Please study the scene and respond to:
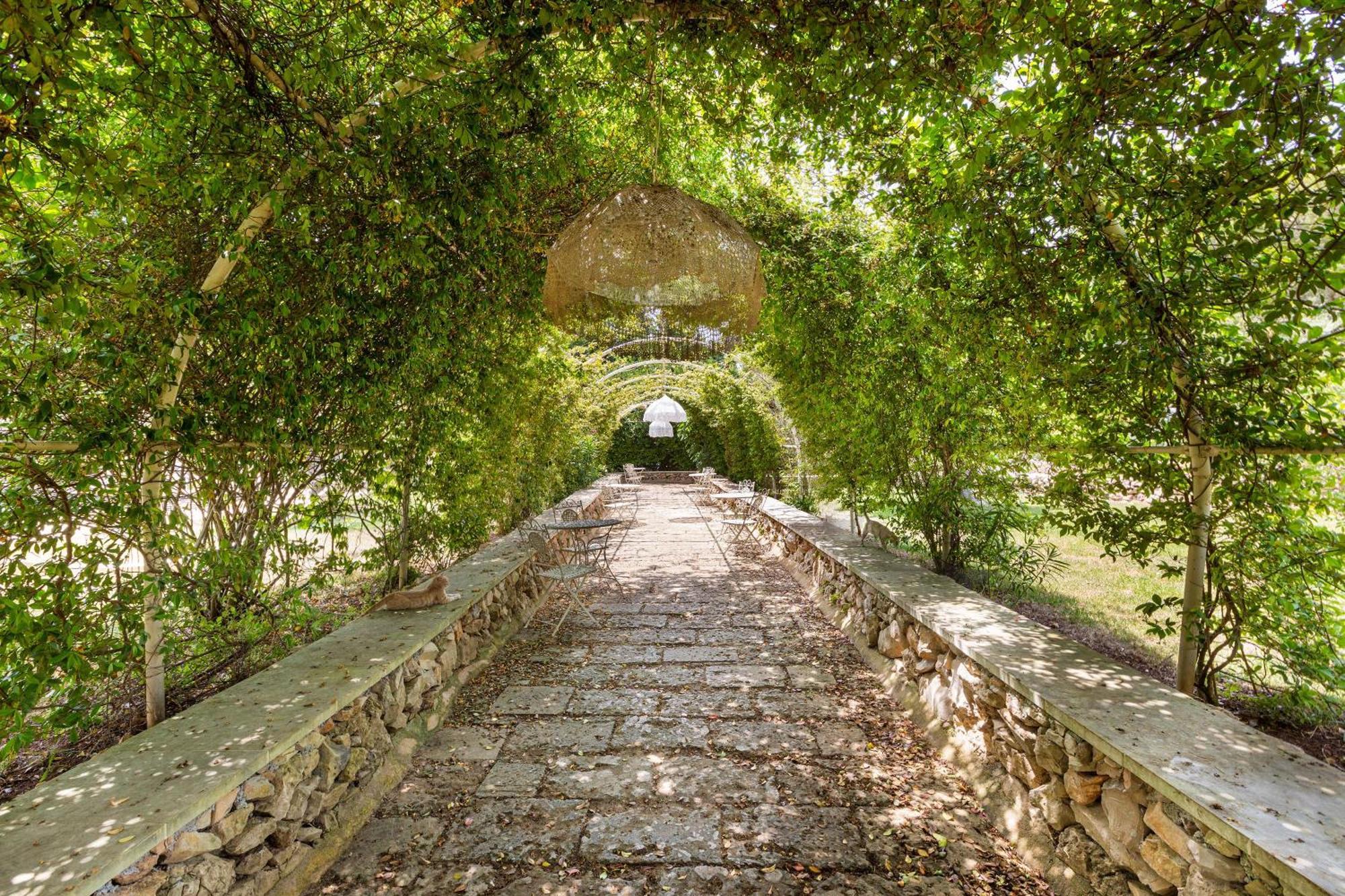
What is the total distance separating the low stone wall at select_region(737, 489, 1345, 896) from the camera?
1.42 metres

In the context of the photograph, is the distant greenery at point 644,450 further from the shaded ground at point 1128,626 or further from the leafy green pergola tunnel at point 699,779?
the leafy green pergola tunnel at point 699,779

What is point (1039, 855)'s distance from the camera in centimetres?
205

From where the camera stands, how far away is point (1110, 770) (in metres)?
1.85

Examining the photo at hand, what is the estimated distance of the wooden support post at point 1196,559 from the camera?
94.0 inches

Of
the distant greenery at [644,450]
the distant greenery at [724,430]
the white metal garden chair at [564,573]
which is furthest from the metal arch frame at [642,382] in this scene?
the distant greenery at [644,450]

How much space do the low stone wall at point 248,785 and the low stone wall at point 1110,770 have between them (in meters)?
2.38

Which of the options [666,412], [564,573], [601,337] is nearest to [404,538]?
[564,573]

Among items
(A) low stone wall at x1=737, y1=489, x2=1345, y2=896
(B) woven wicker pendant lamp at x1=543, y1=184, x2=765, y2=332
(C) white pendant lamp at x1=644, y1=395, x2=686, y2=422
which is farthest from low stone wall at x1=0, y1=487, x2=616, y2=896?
(C) white pendant lamp at x1=644, y1=395, x2=686, y2=422

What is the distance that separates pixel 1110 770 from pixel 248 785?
8.22ft

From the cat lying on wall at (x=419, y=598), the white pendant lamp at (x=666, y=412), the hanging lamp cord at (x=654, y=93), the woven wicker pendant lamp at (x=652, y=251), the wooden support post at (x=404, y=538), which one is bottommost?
the cat lying on wall at (x=419, y=598)

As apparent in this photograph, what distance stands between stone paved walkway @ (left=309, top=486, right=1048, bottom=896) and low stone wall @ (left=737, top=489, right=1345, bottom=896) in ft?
0.58

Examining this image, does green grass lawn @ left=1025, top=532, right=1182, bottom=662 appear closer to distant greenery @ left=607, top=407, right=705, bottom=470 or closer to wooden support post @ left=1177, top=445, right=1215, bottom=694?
wooden support post @ left=1177, top=445, right=1215, bottom=694

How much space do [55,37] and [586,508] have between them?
8.29 m

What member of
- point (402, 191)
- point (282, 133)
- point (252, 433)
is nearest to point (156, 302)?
point (252, 433)
